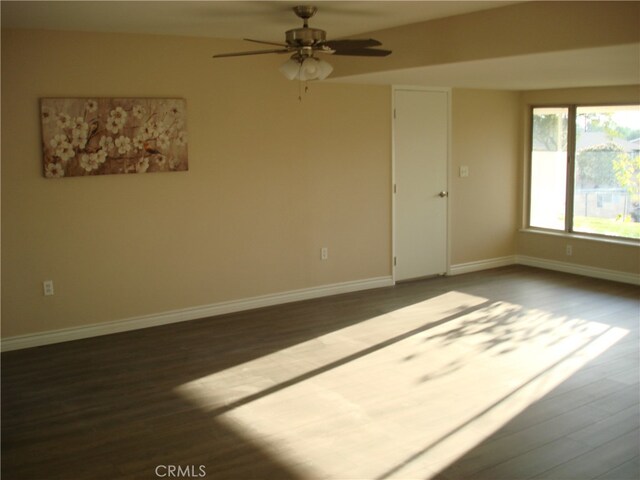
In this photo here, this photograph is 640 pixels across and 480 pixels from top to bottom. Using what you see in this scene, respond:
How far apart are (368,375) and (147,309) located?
2224mm

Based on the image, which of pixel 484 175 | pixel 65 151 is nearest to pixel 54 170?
pixel 65 151

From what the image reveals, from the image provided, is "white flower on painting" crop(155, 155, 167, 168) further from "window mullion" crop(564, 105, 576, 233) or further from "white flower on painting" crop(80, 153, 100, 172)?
"window mullion" crop(564, 105, 576, 233)

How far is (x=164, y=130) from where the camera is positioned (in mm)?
5535

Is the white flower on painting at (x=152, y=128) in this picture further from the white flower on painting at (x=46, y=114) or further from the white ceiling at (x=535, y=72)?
the white ceiling at (x=535, y=72)

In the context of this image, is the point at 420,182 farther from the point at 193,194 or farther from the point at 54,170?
the point at 54,170

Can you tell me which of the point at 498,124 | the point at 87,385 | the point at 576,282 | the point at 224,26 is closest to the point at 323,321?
the point at 87,385

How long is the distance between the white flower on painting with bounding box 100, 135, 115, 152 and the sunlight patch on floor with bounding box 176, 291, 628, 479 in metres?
2.12

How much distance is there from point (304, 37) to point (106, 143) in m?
2.10

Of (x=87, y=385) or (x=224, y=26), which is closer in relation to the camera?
(x=87, y=385)

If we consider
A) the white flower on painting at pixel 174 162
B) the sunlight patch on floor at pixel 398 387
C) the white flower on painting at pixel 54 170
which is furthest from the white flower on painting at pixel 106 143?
the sunlight patch on floor at pixel 398 387

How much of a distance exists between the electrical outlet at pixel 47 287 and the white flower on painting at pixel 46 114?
1.27m

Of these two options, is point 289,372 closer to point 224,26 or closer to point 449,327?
point 449,327

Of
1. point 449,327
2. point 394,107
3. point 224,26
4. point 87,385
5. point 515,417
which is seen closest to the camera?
point 515,417

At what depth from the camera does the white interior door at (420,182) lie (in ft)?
22.8
